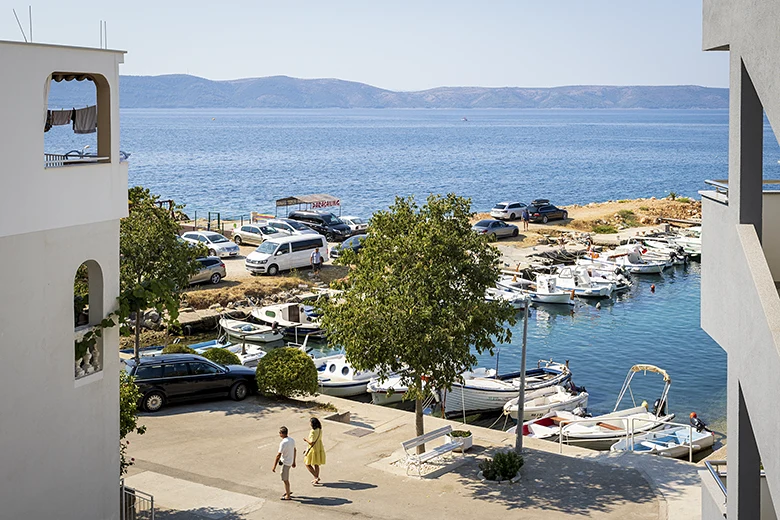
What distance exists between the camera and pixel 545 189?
13625 centimetres

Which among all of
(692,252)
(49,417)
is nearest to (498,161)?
(692,252)

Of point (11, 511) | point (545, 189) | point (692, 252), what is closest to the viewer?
point (11, 511)

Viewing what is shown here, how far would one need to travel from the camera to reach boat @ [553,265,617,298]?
50.2 metres

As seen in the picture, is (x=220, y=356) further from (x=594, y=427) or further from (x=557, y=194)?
(x=557, y=194)

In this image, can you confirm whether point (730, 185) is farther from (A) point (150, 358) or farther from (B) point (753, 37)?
(A) point (150, 358)

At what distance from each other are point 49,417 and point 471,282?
33.9 feet

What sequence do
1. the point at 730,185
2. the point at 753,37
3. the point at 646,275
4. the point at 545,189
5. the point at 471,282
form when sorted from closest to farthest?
1. the point at 753,37
2. the point at 730,185
3. the point at 471,282
4. the point at 646,275
5. the point at 545,189

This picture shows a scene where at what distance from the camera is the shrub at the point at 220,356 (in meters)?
27.8

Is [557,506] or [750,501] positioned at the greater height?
[750,501]

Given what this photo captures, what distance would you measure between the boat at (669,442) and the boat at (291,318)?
16.5 metres

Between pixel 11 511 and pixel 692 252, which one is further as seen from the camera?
pixel 692 252

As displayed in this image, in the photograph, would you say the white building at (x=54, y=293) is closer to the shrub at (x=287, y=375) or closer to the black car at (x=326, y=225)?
the shrub at (x=287, y=375)

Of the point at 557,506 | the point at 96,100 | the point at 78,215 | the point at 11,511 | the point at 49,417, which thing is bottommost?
the point at 557,506

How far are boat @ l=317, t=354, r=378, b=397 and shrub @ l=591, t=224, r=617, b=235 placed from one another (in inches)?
1555
